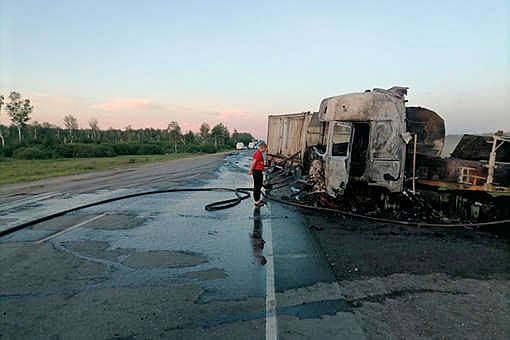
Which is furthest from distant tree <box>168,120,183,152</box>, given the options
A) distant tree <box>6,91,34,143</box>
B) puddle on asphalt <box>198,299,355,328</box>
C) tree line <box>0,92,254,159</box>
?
→ puddle on asphalt <box>198,299,355,328</box>

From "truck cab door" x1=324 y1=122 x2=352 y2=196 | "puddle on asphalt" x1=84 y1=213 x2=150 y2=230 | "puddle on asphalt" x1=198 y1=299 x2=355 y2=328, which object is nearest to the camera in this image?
"puddle on asphalt" x1=198 y1=299 x2=355 y2=328

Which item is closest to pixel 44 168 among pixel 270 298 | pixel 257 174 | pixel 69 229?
pixel 69 229

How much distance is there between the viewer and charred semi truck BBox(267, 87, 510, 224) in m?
8.07

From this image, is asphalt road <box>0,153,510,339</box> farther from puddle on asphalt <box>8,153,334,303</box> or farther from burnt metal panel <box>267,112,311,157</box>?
burnt metal panel <box>267,112,311,157</box>

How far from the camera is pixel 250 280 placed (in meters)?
4.48

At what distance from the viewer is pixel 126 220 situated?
8.05 m

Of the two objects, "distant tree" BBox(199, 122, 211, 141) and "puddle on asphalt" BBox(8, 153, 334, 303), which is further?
"distant tree" BBox(199, 122, 211, 141)

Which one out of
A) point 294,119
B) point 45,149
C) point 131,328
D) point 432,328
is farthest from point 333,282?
point 45,149

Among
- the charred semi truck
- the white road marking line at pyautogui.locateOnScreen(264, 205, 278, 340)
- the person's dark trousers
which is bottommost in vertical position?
the white road marking line at pyautogui.locateOnScreen(264, 205, 278, 340)

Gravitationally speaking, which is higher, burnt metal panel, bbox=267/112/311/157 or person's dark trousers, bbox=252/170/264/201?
burnt metal panel, bbox=267/112/311/157

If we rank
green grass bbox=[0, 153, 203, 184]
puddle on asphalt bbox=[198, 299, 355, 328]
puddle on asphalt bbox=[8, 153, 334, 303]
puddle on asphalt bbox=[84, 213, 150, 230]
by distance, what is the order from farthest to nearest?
1. green grass bbox=[0, 153, 203, 184]
2. puddle on asphalt bbox=[84, 213, 150, 230]
3. puddle on asphalt bbox=[8, 153, 334, 303]
4. puddle on asphalt bbox=[198, 299, 355, 328]

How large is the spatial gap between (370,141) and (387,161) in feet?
2.18

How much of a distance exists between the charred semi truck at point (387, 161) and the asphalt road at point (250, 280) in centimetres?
131

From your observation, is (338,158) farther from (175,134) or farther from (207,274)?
(175,134)
